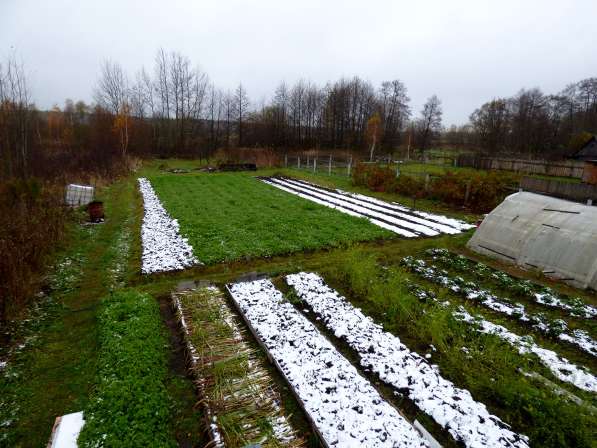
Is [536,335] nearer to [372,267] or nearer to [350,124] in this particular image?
[372,267]

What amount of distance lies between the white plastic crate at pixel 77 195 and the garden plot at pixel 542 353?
13712mm

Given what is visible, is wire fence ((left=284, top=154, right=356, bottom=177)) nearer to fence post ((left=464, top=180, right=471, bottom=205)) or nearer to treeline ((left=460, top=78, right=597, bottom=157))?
fence post ((left=464, top=180, right=471, bottom=205))

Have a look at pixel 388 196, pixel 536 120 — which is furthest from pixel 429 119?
pixel 388 196

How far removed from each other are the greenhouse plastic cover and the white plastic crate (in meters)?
14.4

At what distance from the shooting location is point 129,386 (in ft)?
12.8

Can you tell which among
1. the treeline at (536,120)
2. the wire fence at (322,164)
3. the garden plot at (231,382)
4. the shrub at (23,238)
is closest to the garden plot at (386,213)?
the wire fence at (322,164)

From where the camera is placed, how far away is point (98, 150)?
2634 cm

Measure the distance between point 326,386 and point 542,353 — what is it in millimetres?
3388

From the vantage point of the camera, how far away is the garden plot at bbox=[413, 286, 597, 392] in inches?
171

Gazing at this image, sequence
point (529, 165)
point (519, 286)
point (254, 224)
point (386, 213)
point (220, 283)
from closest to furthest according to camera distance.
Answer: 1. point (519, 286)
2. point (220, 283)
3. point (254, 224)
4. point (386, 213)
5. point (529, 165)

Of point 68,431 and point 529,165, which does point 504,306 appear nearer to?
point 68,431

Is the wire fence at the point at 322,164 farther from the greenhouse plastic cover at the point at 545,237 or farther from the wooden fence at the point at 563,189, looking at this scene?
the greenhouse plastic cover at the point at 545,237

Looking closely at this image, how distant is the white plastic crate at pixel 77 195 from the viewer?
516 inches

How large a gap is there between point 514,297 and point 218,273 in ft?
21.6
